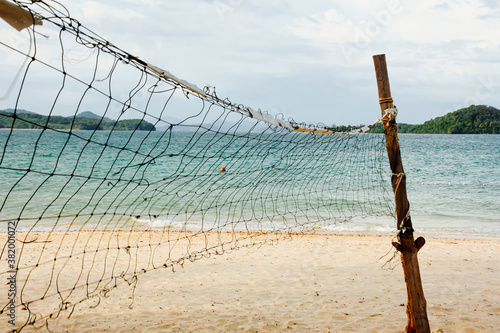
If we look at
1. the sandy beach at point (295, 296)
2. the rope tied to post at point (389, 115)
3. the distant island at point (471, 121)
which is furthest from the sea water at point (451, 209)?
the distant island at point (471, 121)

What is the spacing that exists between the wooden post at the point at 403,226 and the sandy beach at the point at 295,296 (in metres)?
0.36

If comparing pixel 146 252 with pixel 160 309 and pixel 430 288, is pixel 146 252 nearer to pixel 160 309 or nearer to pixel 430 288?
pixel 160 309

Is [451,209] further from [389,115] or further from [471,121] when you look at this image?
[471,121]

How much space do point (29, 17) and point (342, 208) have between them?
11519mm

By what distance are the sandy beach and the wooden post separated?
0.36 meters

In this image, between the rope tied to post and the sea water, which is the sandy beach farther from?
the sea water

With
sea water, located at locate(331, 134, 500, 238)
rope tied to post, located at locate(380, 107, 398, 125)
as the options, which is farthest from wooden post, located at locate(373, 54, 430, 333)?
sea water, located at locate(331, 134, 500, 238)

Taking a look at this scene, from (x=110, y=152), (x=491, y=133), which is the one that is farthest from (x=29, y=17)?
(x=491, y=133)

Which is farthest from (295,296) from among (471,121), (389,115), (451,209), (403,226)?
(471,121)

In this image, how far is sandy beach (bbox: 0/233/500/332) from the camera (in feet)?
13.6

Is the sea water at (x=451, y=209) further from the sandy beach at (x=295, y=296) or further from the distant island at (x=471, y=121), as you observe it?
the distant island at (x=471, y=121)

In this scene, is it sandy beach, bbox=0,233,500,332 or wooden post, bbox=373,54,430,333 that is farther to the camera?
sandy beach, bbox=0,233,500,332

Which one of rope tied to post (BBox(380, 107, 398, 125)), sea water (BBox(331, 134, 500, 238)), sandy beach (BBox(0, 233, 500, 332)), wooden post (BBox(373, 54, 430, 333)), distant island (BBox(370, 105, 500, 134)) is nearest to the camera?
wooden post (BBox(373, 54, 430, 333))

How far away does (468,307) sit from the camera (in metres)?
4.68
